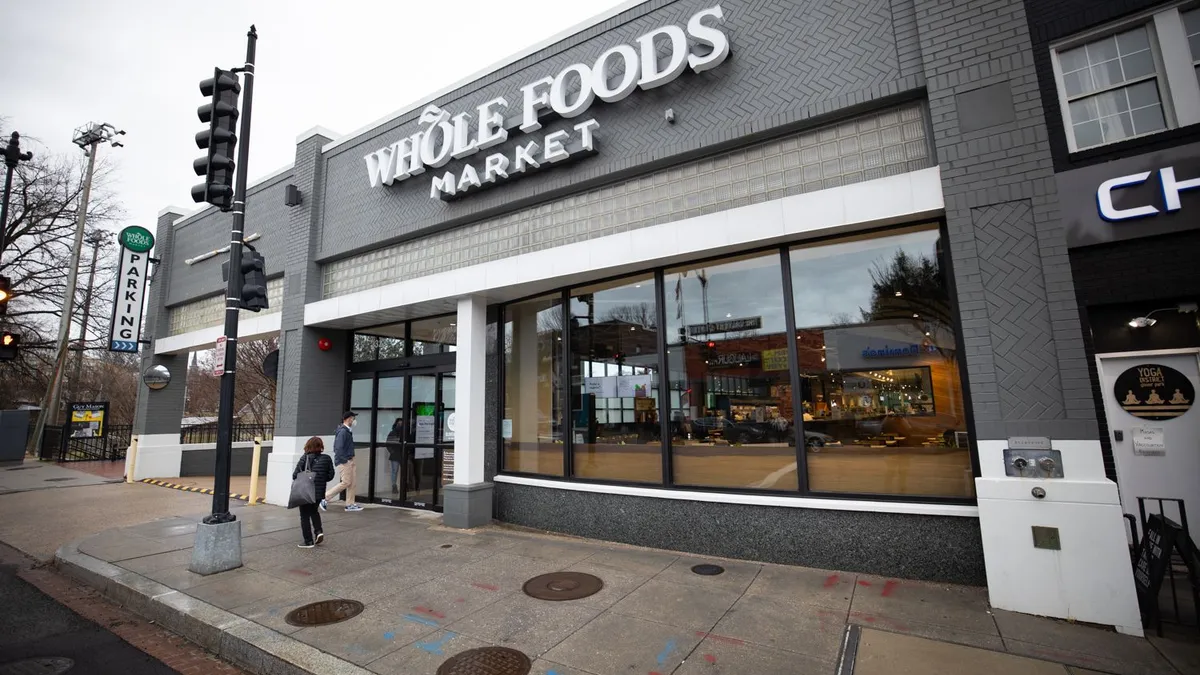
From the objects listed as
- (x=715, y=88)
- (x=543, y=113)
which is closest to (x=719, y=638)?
(x=715, y=88)

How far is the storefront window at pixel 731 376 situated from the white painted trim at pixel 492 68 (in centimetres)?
409

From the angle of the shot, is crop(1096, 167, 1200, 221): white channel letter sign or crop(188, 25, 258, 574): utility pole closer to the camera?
crop(1096, 167, 1200, 221): white channel letter sign

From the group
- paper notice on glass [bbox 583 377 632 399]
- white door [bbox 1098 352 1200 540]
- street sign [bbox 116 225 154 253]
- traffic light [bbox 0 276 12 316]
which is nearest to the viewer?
white door [bbox 1098 352 1200 540]

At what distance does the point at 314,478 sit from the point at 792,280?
7327 mm

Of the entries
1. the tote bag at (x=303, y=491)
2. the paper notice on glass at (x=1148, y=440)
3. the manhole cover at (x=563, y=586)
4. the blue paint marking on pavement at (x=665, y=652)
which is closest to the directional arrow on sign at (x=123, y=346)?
Answer: the tote bag at (x=303, y=491)

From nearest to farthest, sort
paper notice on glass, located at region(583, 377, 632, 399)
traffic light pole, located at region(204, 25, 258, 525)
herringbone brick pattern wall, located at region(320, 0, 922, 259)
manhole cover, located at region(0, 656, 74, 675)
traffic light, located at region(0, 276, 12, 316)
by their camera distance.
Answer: manhole cover, located at region(0, 656, 74, 675) < herringbone brick pattern wall, located at region(320, 0, 922, 259) < traffic light pole, located at region(204, 25, 258, 525) < paper notice on glass, located at region(583, 377, 632, 399) < traffic light, located at region(0, 276, 12, 316)

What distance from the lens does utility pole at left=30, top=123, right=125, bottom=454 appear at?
22469 millimetres

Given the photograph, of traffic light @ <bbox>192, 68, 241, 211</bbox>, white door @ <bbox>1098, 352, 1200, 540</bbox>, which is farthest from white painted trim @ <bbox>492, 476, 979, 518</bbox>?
traffic light @ <bbox>192, 68, 241, 211</bbox>

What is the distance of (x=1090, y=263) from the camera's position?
541cm

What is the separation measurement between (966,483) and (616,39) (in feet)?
24.4

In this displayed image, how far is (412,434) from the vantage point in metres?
10.6

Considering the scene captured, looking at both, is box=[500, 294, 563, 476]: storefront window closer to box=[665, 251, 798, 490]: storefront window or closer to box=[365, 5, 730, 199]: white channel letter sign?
box=[665, 251, 798, 490]: storefront window

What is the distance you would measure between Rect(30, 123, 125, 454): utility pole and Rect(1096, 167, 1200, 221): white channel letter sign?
32.1 metres

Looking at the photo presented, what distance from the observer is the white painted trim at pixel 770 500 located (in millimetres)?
5512
